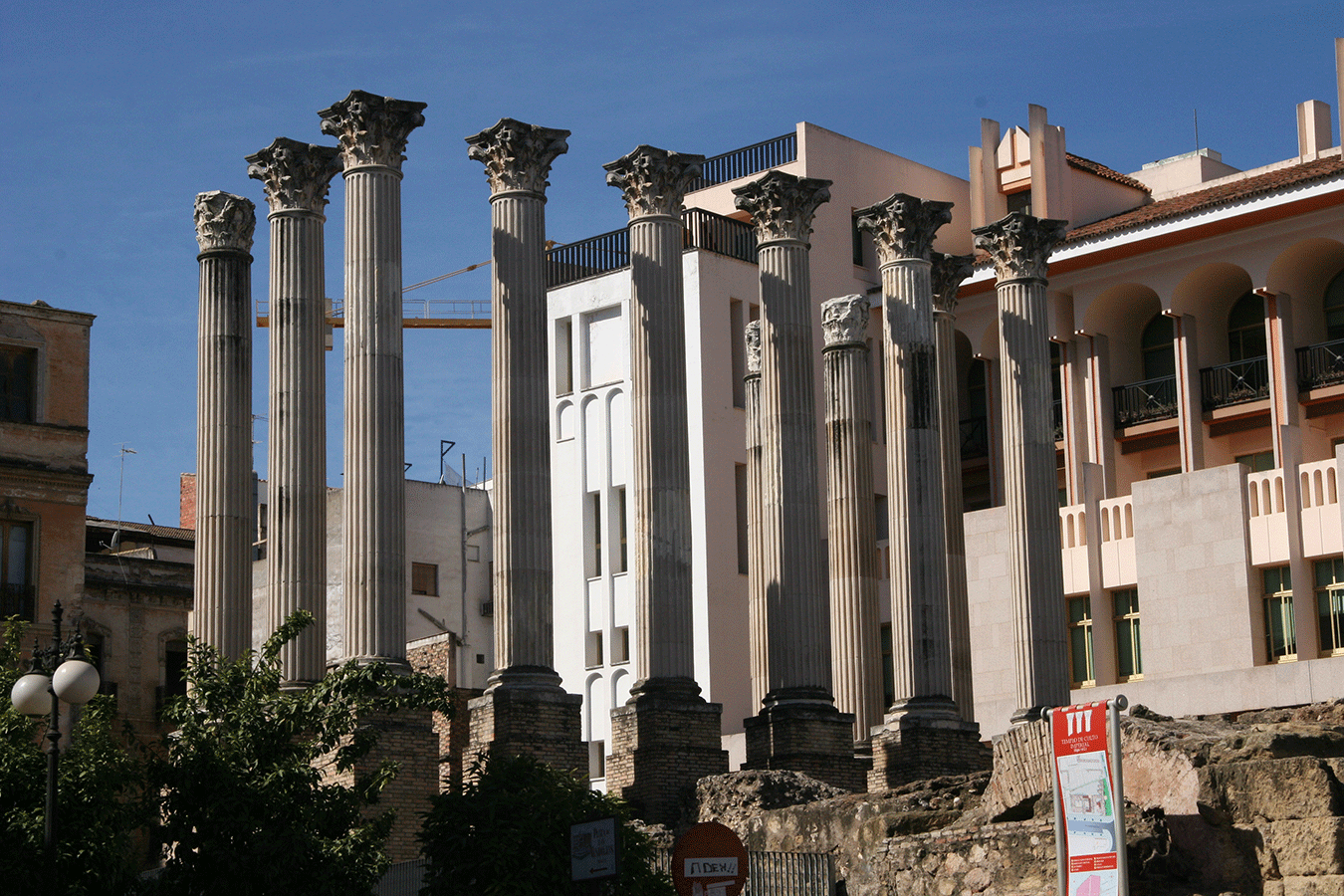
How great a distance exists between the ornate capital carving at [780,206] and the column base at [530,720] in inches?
414

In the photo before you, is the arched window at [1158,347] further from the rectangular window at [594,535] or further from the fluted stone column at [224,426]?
the fluted stone column at [224,426]

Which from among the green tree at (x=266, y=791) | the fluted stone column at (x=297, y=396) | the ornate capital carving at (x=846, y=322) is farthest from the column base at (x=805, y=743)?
the green tree at (x=266, y=791)

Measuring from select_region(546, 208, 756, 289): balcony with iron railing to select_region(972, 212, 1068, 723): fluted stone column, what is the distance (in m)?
10.9

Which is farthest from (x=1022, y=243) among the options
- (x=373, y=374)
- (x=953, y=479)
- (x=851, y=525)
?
(x=373, y=374)

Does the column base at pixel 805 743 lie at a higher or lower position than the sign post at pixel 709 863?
higher

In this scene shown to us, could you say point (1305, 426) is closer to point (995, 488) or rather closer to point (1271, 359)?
point (1271, 359)

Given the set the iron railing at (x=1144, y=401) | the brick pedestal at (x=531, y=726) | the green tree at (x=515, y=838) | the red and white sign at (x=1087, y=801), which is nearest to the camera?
the red and white sign at (x=1087, y=801)

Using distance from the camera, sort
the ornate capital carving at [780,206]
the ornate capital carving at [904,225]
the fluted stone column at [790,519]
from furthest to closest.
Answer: the ornate capital carving at [904,225]
the ornate capital carving at [780,206]
the fluted stone column at [790,519]

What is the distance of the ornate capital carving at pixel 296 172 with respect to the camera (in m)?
38.8

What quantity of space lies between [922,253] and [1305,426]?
12284 mm

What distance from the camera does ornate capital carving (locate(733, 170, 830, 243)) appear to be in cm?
4281

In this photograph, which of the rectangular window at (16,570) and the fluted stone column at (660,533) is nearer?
the fluted stone column at (660,533)

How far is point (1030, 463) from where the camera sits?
44.2 meters

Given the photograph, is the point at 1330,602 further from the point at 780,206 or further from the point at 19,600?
the point at 19,600
